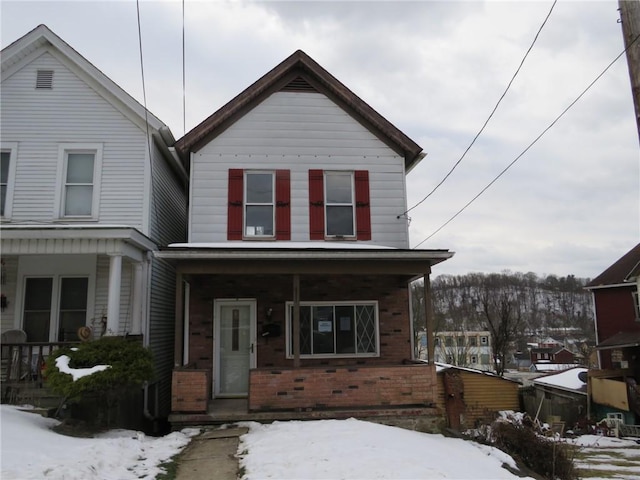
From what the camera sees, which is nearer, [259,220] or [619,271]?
[259,220]

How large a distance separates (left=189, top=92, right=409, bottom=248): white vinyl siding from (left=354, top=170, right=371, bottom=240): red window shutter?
12 cm

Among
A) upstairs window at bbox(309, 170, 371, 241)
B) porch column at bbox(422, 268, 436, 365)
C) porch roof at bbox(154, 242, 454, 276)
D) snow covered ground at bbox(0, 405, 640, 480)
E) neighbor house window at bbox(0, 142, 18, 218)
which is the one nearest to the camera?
snow covered ground at bbox(0, 405, 640, 480)

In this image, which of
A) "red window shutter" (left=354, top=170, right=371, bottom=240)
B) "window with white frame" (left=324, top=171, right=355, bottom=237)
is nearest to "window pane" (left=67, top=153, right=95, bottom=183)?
"window with white frame" (left=324, top=171, right=355, bottom=237)

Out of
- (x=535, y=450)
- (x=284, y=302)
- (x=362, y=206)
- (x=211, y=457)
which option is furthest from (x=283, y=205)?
(x=535, y=450)

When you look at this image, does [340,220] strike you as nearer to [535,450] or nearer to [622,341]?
[535,450]

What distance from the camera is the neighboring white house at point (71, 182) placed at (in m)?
10.4

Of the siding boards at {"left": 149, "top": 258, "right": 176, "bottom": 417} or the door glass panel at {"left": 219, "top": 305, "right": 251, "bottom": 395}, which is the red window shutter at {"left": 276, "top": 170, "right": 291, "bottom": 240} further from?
the siding boards at {"left": 149, "top": 258, "right": 176, "bottom": 417}

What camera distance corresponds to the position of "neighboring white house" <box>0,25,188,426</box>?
10.4m

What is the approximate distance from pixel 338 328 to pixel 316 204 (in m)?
2.94

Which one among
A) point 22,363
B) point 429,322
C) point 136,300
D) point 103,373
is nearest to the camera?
point 103,373

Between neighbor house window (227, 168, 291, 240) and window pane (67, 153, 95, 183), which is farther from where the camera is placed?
neighbor house window (227, 168, 291, 240)

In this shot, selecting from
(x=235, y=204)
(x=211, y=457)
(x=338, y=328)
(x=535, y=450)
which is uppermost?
(x=235, y=204)

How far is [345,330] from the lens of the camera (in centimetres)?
1116

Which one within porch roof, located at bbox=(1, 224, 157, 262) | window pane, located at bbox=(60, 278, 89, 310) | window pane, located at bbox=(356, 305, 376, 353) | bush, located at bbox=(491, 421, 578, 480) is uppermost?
porch roof, located at bbox=(1, 224, 157, 262)
